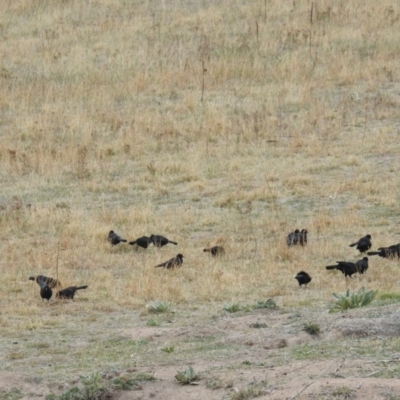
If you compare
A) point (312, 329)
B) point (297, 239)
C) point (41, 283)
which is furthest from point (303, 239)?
point (312, 329)

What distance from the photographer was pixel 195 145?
67.7ft

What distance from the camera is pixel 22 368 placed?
392 inches

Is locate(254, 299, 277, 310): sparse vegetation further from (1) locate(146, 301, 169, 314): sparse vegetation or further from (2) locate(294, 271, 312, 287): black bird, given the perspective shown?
(2) locate(294, 271, 312, 287): black bird

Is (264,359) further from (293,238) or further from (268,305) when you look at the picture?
(293,238)

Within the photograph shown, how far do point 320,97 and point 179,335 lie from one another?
43.4ft

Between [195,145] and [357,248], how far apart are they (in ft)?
22.2

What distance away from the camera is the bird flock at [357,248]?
511 inches

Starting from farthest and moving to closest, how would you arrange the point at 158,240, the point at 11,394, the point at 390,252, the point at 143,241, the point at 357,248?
the point at 158,240, the point at 143,241, the point at 357,248, the point at 390,252, the point at 11,394

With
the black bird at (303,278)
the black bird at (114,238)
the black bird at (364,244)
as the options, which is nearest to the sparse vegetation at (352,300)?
the black bird at (303,278)

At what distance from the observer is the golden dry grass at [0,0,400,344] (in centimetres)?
1418

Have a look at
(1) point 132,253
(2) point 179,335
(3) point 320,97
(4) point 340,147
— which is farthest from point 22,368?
(3) point 320,97

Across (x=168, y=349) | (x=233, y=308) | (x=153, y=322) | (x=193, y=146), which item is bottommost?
(x=168, y=349)

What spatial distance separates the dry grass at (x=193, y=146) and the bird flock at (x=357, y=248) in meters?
0.14

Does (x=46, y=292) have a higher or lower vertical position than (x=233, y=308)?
higher
